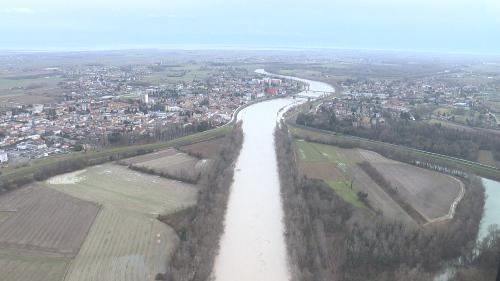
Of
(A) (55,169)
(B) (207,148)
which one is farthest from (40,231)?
(B) (207,148)

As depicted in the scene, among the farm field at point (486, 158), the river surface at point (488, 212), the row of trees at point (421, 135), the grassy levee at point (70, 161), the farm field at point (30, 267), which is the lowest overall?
the river surface at point (488, 212)

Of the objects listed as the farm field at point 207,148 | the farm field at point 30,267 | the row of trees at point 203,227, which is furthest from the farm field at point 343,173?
the farm field at point 30,267

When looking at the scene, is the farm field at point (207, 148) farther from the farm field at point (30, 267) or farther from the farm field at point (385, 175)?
the farm field at point (30, 267)

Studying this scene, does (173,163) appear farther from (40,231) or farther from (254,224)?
(40,231)

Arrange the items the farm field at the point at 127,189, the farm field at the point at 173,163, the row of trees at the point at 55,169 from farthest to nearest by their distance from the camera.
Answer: the farm field at the point at 173,163 < the row of trees at the point at 55,169 < the farm field at the point at 127,189

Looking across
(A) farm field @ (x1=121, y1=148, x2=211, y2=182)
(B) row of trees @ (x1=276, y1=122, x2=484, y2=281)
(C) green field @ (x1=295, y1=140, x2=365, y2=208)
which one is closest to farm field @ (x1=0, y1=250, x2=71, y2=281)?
(B) row of trees @ (x1=276, y1=122, x2=484, y2=281)

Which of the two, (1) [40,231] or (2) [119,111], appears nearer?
(1) [40,231]

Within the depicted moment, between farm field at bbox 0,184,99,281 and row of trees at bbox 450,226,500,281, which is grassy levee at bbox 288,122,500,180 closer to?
row of trees at bbox 450,226,500,281
